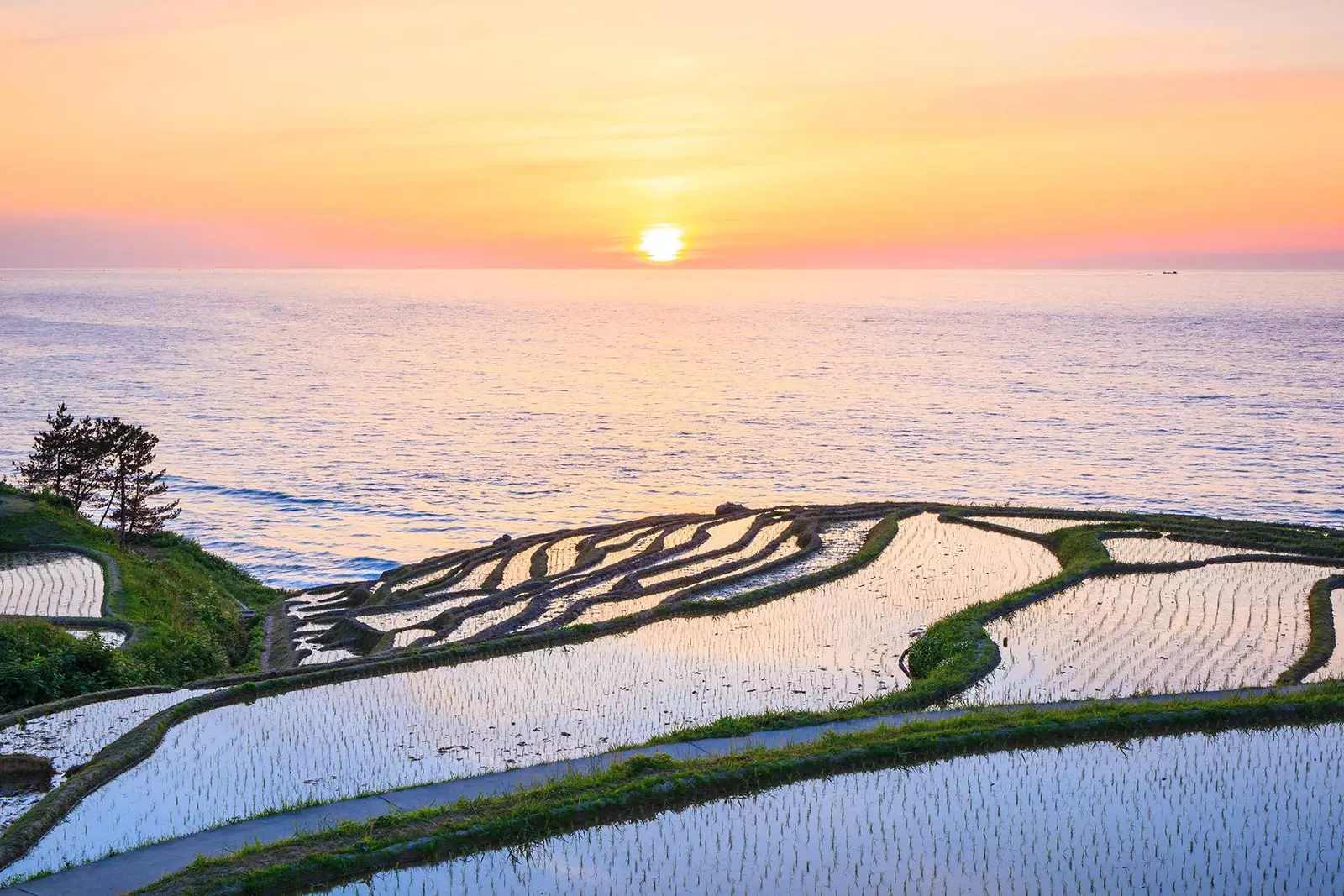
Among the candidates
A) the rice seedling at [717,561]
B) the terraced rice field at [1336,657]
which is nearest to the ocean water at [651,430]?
the rice seedling at [717,561]

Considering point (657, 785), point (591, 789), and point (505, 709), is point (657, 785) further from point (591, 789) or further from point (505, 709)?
point (505, 709)

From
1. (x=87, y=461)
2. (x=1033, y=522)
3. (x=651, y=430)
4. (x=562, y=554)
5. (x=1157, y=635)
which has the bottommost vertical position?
(x=1157, y=635)

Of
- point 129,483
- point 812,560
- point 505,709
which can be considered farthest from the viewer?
point 129,483

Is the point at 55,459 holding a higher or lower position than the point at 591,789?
higher

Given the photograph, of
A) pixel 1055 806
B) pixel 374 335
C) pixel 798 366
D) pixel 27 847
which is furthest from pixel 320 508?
pixel 374 335

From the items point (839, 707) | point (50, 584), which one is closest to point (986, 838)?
point (839, 707)

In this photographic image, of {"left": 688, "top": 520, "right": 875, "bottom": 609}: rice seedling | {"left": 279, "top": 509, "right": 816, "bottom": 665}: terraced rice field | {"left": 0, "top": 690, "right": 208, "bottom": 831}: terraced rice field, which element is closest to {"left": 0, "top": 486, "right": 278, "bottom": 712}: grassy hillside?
{"left": 0, "top": 690, "right": 208, "bottom": 831}: terraced rice field
